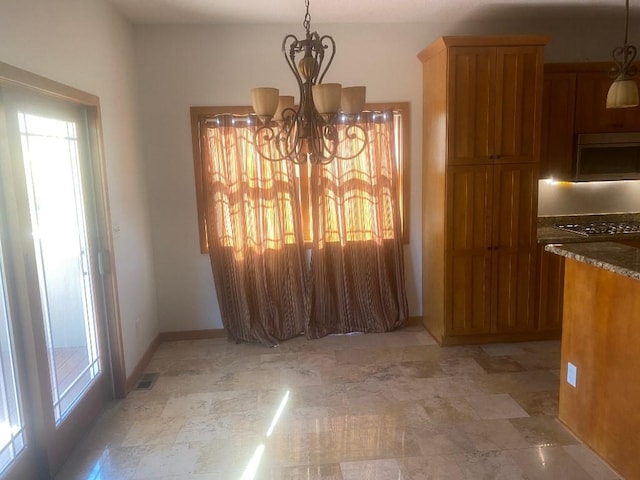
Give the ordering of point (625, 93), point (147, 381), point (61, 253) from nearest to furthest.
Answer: point (625, 93) < point (61, 253) < point (147, 381)

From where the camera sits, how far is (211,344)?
4.30 metres

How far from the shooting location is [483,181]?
3820mm

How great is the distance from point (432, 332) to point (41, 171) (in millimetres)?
3330

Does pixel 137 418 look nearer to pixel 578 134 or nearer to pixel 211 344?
pixel 211 344

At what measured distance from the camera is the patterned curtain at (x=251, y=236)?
412cm

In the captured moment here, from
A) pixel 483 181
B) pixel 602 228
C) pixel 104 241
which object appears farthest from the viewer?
pixel 602 228

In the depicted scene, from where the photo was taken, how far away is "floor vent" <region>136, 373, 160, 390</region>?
3.50 meters

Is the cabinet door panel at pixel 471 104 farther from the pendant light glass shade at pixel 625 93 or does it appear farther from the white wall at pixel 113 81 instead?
the white wall at pixel 113 81

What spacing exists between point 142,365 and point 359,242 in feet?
6.98

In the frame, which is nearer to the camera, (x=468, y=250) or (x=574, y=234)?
(x=468, y=250)

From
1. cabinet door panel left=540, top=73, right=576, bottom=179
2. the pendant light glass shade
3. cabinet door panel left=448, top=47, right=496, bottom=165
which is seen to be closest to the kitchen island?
the pendant light glass shade

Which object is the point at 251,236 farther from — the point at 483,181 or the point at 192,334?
the point at 483,181

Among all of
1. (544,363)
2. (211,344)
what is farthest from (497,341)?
(211,344)

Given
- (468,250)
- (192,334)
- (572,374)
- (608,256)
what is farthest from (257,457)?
(468,250)
